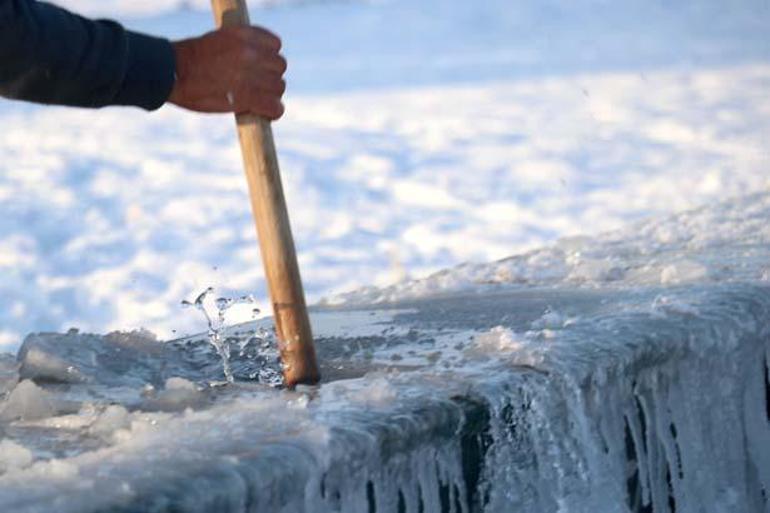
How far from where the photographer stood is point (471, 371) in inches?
58.0

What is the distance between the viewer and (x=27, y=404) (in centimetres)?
138

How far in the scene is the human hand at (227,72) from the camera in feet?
4.71

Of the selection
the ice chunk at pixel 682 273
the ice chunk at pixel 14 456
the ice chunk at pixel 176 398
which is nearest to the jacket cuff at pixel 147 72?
the ice chunk at pixel 176 398

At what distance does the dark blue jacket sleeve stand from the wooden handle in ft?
0.31

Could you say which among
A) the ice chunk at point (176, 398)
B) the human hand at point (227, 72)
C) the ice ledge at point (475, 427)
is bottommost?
the ice ledge at point (475, 427)

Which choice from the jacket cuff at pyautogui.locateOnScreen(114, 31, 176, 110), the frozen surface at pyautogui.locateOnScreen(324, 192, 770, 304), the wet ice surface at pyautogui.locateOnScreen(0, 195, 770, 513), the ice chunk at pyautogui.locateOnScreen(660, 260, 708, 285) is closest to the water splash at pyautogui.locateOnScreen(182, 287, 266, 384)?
the wet ice surface at pyautogui.locateOnScreen(0, 195, 770, 513)

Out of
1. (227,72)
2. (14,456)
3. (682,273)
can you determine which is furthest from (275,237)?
(682,273)

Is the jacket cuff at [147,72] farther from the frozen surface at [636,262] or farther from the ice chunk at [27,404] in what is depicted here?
the frozen surface at [636,262]

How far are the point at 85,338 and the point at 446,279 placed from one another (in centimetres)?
95

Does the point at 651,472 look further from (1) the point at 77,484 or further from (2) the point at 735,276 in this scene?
(1) the point at 77,484

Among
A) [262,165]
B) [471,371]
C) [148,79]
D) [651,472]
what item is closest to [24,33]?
[148,79]

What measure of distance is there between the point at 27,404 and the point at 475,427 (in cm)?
45

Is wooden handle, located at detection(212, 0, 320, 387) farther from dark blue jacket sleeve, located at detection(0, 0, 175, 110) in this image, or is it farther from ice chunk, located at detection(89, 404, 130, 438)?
ice chunk, located at detection(89, 404, 130, 438)

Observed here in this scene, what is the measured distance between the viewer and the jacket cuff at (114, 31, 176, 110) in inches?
55.1
